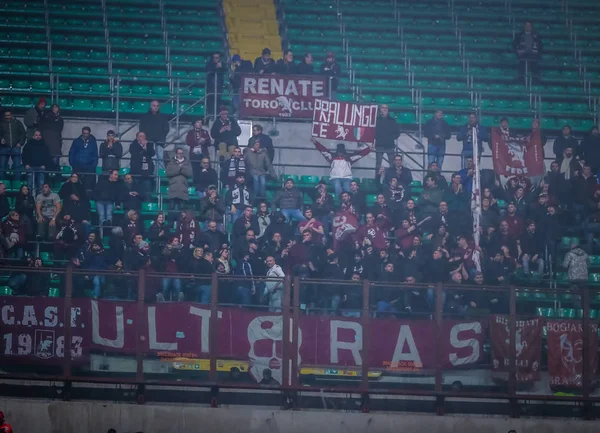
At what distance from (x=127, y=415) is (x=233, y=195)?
19.7 ft

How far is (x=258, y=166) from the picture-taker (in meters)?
20.9

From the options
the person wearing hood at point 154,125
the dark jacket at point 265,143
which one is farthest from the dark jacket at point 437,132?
the person wearing hood at point 154,125

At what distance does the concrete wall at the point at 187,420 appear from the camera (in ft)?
52.4

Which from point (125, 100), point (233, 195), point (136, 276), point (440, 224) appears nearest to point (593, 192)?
point (440, 224)

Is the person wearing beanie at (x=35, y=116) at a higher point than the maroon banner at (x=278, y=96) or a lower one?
lower

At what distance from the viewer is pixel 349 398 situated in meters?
16.3

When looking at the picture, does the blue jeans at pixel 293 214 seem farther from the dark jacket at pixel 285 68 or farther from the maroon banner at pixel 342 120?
the dark jacket at pixel 285 68

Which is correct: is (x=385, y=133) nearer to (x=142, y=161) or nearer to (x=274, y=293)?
(x=142, y=161)

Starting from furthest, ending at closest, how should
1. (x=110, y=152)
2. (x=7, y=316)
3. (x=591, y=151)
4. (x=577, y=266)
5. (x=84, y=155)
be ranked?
(x=591, y=151) → (x=84, y=155) → (x=110, y=152) → (x=577, y=266) → (x=7, y=316)

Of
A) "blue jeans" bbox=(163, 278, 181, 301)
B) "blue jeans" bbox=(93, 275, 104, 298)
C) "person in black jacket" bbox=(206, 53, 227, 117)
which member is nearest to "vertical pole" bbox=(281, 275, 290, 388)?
"blue jeans" bbox=(163, 278, 181, 301)

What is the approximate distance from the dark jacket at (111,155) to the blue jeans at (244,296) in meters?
5.77

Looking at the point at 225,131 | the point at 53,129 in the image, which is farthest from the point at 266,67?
the point at 53,129

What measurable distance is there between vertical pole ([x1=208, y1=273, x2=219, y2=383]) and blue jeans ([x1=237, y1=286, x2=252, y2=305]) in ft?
1.26

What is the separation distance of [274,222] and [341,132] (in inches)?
131
